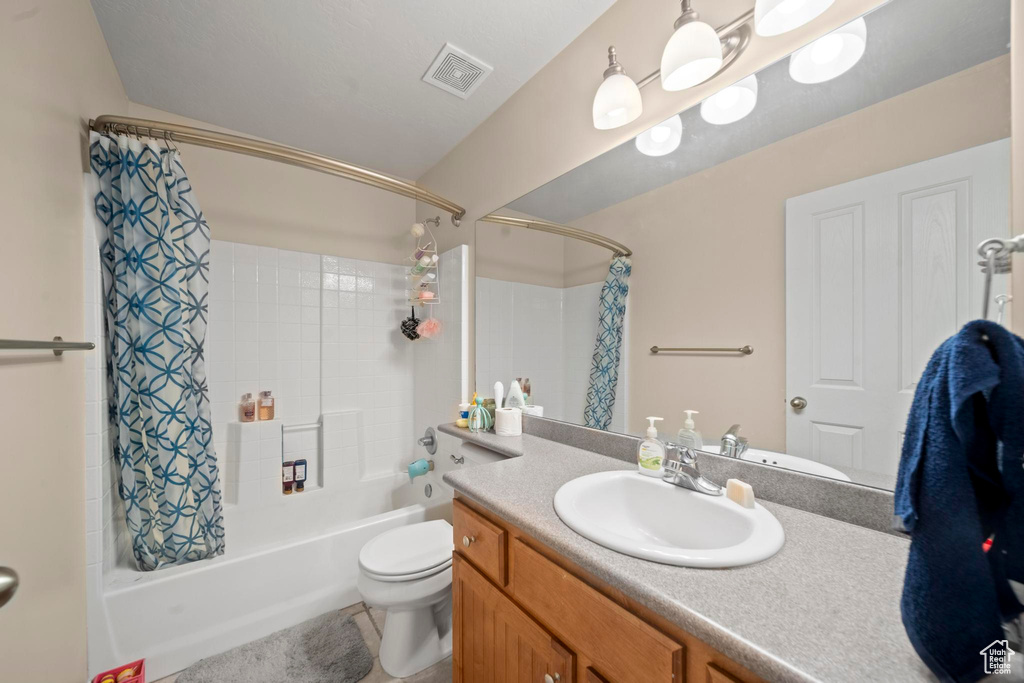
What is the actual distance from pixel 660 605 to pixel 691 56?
3.92ft

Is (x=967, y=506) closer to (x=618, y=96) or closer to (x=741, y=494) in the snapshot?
(x=741, y=494)

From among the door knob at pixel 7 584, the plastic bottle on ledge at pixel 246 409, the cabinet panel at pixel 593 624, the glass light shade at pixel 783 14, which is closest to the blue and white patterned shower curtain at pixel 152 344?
the plastic bottle on ledge at pixel 246 409

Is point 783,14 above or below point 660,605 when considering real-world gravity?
above

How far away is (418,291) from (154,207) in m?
1.20

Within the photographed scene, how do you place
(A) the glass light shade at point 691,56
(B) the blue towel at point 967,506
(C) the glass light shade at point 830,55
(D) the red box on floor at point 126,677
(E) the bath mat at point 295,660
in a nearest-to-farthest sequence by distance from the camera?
(B) the blue towel at point 967,506 → (C) the glass light shade at point 830,55 → (A) the glass light shade at point 691,56 → (D) the red box on floor at point 126,677 → (E) the bath mat at point 295,660

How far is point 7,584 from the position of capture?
472 millimetres

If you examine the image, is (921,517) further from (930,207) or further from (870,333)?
(930,207)

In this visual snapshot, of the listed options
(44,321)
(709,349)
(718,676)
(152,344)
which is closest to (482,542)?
(718,676)

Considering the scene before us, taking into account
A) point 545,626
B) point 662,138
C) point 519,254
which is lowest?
point 545,626

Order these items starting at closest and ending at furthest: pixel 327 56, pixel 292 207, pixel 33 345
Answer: pixel 33 345, pixel 327 56, pixel 292 207

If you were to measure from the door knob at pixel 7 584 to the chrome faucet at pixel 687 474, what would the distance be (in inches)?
44.2

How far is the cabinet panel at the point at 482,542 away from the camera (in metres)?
0.85

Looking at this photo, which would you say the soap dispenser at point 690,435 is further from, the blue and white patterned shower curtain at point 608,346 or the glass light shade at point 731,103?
the glass light shade at point 731,103

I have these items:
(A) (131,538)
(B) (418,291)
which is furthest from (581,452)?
(A) (131,538)
